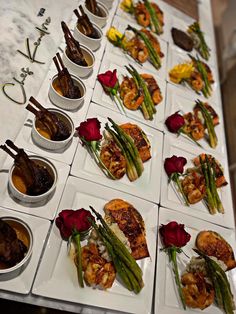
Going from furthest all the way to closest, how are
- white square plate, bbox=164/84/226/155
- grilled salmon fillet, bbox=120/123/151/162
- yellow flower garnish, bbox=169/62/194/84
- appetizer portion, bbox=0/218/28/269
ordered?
yellow flower garnish, bbox=169/62/194/84 → white square plate, bbox=164/84/226/155 → grilled salmon fillet, bbox=120/123/151/162 → appetizer portion, bbox=0/218/28/269

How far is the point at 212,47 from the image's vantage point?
10.9 feet

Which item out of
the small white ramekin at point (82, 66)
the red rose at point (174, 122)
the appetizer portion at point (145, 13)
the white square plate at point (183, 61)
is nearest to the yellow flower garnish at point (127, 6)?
the appetizer portion at point (145, 13)

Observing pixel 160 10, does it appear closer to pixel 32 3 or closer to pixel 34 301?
pixel 32 3

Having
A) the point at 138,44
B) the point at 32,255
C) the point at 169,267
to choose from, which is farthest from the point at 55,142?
the point at 138,44

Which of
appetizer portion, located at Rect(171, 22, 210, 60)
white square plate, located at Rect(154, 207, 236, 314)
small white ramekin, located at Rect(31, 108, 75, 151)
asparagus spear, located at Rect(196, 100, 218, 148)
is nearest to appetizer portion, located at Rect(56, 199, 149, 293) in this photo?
white square plate, located at Rect(154, 207, 236, 314)

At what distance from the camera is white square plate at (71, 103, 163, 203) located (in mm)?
→ 1762

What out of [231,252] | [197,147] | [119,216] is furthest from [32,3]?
[231,252]

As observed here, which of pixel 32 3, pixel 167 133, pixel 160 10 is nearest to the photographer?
pixel 167 133

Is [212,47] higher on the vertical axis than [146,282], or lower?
higher

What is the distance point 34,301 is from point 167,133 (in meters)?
1.29

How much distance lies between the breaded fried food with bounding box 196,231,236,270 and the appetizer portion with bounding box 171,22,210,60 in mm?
1693

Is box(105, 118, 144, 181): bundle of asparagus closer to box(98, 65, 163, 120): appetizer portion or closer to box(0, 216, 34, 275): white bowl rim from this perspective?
box(98, 65, 163, 120): appetizer portion

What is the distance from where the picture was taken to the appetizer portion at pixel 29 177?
1.45m

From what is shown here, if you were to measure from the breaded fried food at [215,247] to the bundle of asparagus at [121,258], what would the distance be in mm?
460
